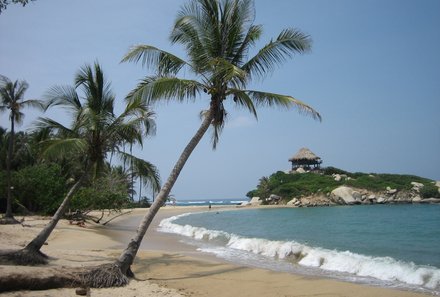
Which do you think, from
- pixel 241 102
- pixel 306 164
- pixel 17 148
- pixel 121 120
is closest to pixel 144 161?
pixel 121 120

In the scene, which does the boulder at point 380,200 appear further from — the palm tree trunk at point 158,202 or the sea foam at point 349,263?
the palm tree trunk at point 158,202

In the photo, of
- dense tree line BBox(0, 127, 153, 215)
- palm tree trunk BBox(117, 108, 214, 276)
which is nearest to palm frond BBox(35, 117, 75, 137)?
palm tree trunk BBox(117, 108, 214, 276)

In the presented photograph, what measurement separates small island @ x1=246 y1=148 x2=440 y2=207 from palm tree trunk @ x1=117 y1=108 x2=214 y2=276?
64919 mm

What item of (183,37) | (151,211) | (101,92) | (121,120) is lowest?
(151,211)

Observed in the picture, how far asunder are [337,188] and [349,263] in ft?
204

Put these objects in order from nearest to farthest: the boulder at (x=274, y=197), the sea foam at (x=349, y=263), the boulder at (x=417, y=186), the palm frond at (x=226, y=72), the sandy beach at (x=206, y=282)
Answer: the sandy beach at (x=206, y=282) → the palm frond at (x=226, y=72) → the sea foam at (x=349, y=263) → the boulder at (x=417, y=186) → the boulder at (x=274, y=197)

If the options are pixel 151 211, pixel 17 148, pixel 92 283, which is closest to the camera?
pixel 92 283

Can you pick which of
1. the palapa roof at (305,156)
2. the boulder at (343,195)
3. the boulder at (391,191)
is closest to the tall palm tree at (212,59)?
the boulder at (343,195)

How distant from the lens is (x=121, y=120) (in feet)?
37.7

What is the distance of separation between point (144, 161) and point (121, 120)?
1.43 metres

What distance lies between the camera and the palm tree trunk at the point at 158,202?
28.5 ft

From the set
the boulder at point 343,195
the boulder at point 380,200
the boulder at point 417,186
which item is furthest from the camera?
the boulder at point 417,186

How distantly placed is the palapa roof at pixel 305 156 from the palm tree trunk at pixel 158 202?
3083 inches

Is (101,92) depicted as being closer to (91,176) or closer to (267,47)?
(91,176)
